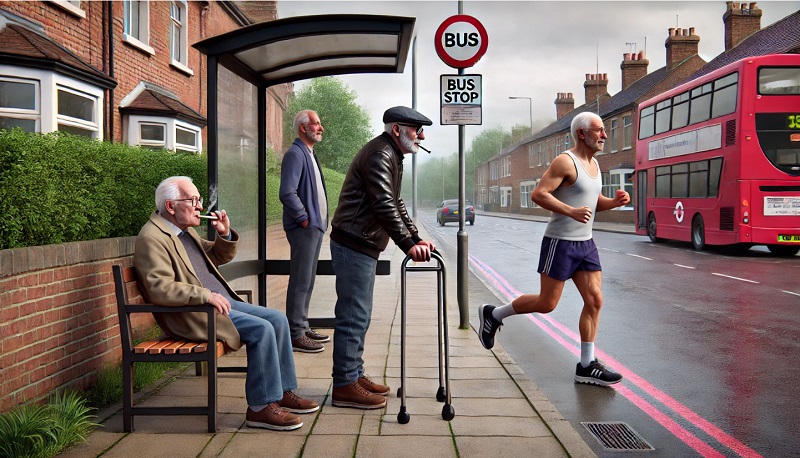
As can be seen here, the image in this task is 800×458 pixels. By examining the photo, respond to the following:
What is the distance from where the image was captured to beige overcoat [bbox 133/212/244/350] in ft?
12.9

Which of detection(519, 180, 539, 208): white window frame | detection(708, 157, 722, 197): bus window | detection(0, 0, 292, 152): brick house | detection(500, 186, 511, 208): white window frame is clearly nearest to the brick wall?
detection(0, 0, 292, 152): brick house

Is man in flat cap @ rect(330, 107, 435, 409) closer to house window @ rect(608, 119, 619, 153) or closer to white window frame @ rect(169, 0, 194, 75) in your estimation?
white window frame @ rect(169, 0, 194, 75)

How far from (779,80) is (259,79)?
1346cm

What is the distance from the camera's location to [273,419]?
13.2 ft

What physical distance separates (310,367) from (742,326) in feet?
16.1

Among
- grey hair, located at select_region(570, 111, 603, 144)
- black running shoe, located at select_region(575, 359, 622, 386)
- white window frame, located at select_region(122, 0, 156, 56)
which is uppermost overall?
white window frame, located at select_region(122, 0, 156, 56)

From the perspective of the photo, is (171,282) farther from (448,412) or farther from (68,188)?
(448,412)

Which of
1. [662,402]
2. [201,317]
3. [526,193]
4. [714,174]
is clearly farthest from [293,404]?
[526,193]

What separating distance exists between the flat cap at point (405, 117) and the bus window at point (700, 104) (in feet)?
51.8

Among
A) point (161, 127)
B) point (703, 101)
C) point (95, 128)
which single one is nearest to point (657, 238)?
point (703, 101)

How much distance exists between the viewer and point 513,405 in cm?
453

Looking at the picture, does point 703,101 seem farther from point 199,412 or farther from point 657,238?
point 199,412

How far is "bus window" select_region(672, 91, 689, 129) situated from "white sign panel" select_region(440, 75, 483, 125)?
14.3 m

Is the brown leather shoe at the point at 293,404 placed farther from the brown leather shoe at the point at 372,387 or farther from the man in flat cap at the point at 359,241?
the brown leather shoe at the point at 372,387
